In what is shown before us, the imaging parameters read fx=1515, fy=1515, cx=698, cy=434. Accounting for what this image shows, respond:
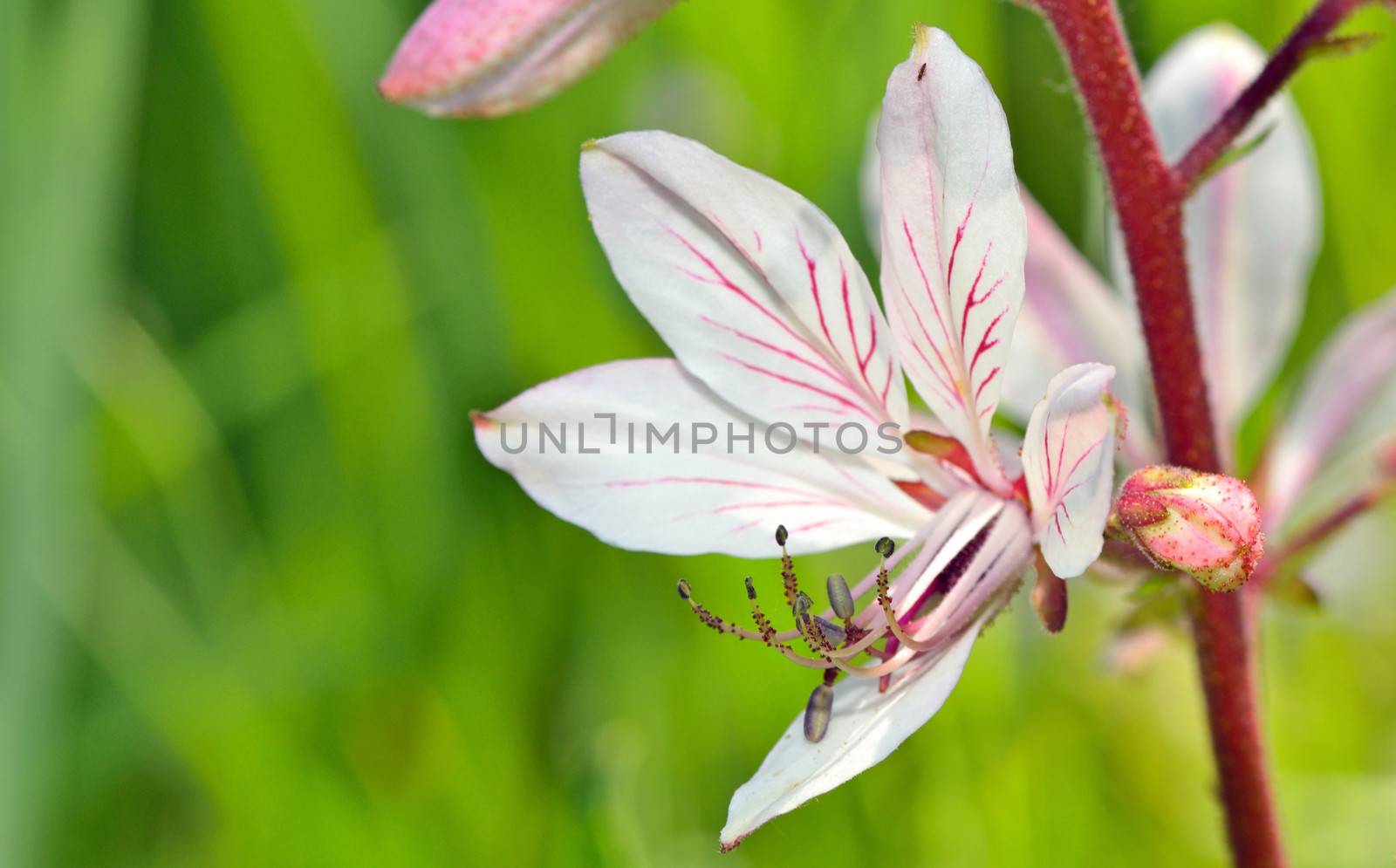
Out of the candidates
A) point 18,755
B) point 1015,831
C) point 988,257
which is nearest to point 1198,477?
point 988,257

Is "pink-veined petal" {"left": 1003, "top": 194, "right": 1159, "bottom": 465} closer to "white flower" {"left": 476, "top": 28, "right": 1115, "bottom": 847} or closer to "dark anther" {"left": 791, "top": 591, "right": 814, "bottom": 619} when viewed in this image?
"white flower" {"left": 476, "top": 28, "right": 1115, "bottom": 847}

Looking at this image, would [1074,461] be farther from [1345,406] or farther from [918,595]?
[1345,406]

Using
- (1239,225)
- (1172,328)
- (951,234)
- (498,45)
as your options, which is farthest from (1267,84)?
(498,45)

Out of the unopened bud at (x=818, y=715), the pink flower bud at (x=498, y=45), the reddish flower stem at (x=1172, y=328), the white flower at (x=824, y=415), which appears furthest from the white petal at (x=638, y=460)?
the reddish flower stem at (x=1172, y=328)

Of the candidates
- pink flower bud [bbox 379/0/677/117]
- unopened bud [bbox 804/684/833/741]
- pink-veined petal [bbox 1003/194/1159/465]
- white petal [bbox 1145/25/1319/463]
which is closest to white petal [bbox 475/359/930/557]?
unopened bud [bbox 804/684/833/741]

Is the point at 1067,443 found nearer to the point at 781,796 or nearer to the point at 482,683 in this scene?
the point at 781,796
